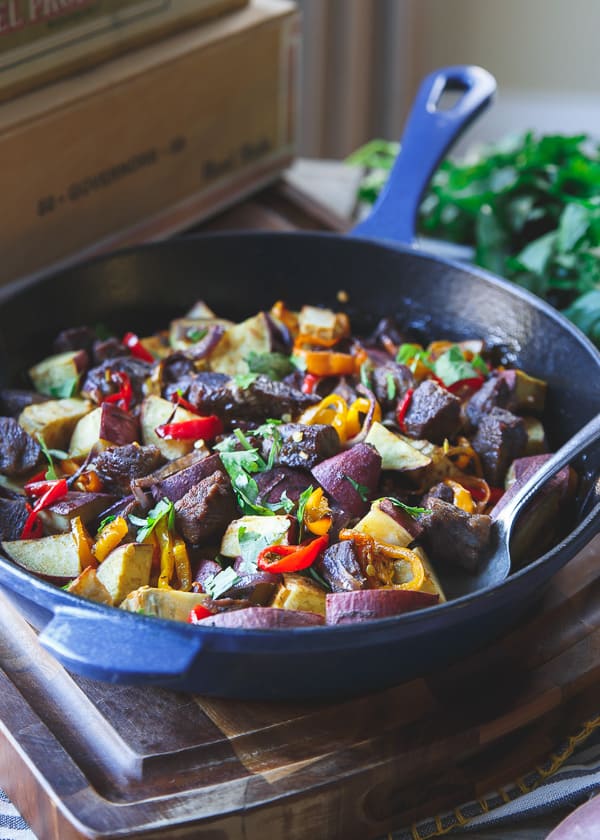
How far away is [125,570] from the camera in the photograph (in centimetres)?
148

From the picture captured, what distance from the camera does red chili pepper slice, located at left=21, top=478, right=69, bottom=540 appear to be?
1629 millimetres

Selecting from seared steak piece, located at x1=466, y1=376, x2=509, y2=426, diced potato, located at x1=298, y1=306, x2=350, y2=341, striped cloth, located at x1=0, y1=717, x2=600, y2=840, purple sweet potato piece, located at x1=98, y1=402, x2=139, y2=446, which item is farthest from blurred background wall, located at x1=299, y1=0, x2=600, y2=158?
striped cloth, located at x1=0, y1=717, x2=600, y2=840

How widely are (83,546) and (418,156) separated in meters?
1.31

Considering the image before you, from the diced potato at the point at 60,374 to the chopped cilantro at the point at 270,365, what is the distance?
350 millimetres

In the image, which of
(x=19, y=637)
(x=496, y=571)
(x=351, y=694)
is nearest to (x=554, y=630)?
(x=496, y=571)

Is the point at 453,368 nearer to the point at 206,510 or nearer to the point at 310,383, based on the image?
the point at 310,383

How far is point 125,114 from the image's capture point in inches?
93.3

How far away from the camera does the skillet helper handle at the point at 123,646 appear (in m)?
1.19

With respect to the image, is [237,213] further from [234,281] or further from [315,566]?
[315,566]

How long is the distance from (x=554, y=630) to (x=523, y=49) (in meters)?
4.02

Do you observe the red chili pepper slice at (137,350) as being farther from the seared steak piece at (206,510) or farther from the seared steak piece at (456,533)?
the seared steak piece at (456,533)

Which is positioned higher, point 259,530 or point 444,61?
point 259,530

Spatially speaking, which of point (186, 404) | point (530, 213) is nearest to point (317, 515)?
point (186, 404)

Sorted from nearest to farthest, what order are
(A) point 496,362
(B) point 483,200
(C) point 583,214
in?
(A) point 496,362
(C) point 583,214
(B) point 483,200
